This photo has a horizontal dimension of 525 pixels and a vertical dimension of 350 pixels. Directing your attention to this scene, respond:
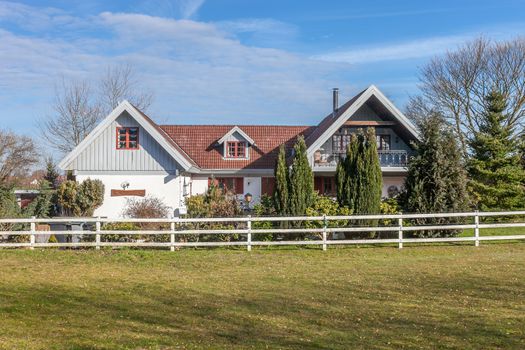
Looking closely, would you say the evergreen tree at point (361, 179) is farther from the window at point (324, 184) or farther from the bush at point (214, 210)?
the window at point (324, 184)

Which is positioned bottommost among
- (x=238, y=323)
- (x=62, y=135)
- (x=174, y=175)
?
(x=238, y=323)

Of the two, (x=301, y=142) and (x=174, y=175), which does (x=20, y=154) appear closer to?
(x=174, y=175)

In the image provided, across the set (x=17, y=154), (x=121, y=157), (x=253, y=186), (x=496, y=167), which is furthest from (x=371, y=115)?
(x=17, y=154)

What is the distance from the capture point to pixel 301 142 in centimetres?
2250

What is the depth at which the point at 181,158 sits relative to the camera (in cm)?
2889

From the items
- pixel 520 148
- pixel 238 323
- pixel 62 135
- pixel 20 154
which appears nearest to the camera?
pixel 238 323

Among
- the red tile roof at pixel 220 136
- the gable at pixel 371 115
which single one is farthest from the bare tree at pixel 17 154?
the gable at pixel 371 115

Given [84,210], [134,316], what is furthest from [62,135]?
[134,316]

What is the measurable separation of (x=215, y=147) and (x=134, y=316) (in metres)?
26.0

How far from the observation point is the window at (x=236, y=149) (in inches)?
1369

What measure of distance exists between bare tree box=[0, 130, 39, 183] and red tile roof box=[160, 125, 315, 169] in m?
21.7

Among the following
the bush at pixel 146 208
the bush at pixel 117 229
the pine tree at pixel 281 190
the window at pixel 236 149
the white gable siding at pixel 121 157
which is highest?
the window at pixel 236 149

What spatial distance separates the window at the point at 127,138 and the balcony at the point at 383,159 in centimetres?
868

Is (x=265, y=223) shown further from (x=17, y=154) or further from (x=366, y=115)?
(x=17, y=154)
